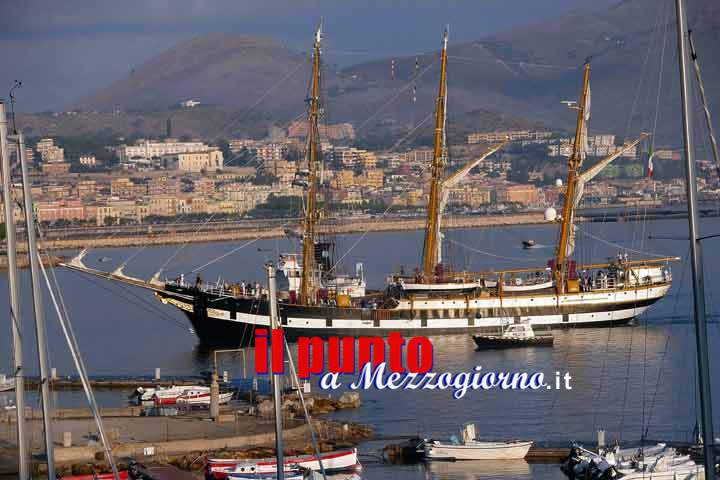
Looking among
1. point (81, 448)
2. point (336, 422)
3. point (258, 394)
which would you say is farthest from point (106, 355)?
point (81, 448)

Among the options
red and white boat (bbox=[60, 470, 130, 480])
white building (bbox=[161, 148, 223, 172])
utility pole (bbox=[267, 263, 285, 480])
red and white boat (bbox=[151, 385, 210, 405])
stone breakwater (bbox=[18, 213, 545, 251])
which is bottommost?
red and white boat (bbox=[151, 385, 210, 405])

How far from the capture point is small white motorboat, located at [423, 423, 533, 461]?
21.7 metres

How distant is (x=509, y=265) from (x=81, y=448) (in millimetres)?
48746

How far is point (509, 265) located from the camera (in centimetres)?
6794

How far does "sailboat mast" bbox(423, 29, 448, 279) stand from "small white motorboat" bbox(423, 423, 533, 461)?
18205 mm

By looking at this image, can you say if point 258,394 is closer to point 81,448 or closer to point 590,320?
point 81,448

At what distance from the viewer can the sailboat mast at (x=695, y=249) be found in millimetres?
11953

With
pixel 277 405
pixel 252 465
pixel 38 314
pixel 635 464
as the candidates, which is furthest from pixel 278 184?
pixel 38 314

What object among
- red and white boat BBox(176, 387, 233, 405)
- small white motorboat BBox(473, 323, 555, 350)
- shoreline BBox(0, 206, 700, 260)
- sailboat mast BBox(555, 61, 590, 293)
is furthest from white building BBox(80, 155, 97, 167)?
red and white boat BBox(176, 387, 233, 405)

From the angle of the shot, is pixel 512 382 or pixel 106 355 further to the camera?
pixel 106 355

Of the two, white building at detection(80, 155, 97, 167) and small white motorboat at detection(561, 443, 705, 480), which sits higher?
white building at detection(80, 155, 97, 167)

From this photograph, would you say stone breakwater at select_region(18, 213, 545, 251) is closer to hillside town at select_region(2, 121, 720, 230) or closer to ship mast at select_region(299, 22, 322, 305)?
hillside town at select_region(2, 121, 720, 230)

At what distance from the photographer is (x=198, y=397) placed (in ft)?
86.3

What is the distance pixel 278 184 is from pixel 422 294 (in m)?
109
